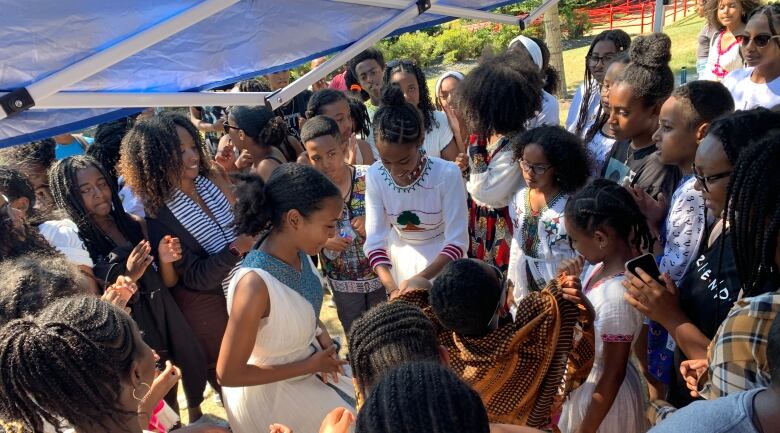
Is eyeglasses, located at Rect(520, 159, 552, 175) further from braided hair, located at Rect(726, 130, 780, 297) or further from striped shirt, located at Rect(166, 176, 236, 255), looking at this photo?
striped shirt, located at Rect(166, 176, 236, 255)

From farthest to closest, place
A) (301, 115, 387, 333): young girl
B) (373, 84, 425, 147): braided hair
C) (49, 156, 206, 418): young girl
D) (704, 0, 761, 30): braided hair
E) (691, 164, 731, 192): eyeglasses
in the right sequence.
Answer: (704, 0, 761, 30): braided hair → (301, 115, 387, 333): young girl → (49, 156, 206, 418): young girl → (373, 84, 425, 147): braided hair → (691, 164, 731, 192): eyeglasses

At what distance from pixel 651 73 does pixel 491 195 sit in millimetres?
1072

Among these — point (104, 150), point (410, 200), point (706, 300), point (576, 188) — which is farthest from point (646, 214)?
point (104, 150)

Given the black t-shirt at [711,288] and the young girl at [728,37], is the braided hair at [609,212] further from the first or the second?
the young girl at [728,37]

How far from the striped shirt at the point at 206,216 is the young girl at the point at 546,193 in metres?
1.57

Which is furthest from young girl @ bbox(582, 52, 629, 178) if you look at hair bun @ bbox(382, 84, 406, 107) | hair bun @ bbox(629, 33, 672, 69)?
hair bun @ bbox(382, 84, 406, 107)

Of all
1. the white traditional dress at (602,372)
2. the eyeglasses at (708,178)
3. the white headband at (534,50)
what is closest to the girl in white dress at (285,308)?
the white traditional dress at (602,372)

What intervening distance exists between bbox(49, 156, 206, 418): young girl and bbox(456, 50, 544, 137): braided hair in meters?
1.83

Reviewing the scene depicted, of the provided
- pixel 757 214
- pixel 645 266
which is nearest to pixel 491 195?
pixel 645 266

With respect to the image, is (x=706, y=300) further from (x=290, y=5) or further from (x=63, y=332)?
(x=63, y=332)

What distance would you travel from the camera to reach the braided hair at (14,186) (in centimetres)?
354

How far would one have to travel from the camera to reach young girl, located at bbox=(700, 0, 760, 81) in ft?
18.7

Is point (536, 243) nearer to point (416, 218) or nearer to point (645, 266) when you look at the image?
point (416, 218)

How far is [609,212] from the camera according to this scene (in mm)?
2467
